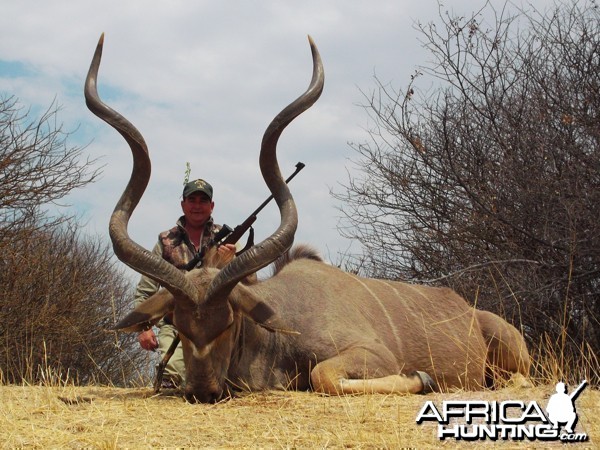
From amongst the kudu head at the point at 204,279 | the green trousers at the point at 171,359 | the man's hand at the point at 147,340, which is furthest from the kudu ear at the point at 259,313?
the green trousers at the point at 171,359

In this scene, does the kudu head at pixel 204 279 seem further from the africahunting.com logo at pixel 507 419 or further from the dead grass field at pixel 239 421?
the africahunting.com logo at pixel 507 419

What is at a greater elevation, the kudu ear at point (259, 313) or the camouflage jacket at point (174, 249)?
the camouflage jacket at point (174, 249)

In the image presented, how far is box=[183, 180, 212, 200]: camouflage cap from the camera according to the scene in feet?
21.5

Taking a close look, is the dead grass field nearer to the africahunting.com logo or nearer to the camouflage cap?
the africahunting.com logo

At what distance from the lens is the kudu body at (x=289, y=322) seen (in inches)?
190

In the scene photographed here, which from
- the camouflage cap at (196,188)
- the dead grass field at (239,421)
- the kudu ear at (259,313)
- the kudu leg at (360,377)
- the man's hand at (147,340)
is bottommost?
the dead grass field at (239,421)

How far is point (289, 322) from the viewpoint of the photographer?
5504 millimetres

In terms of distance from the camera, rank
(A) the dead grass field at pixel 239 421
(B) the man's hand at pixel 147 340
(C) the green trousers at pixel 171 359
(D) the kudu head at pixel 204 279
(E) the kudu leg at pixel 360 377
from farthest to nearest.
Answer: (C) the green trousers at pixel 171 359 → (B) the man's hand at pixel 147 340 → (E) the kudu leg at pixel 360 377 → (D) the kudu head at pixel 204 279 → (A) the dead grass field at pixel 239 421

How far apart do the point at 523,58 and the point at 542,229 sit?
2.10 meters

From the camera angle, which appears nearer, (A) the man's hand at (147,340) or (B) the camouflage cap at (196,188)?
(A) the man's hand at (147,340)

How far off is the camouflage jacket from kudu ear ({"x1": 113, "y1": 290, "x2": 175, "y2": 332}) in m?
1.24

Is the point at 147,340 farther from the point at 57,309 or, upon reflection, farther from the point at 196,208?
the point at 57,309

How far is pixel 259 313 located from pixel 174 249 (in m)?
1.64

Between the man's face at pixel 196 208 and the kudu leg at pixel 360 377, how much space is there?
1868mm
